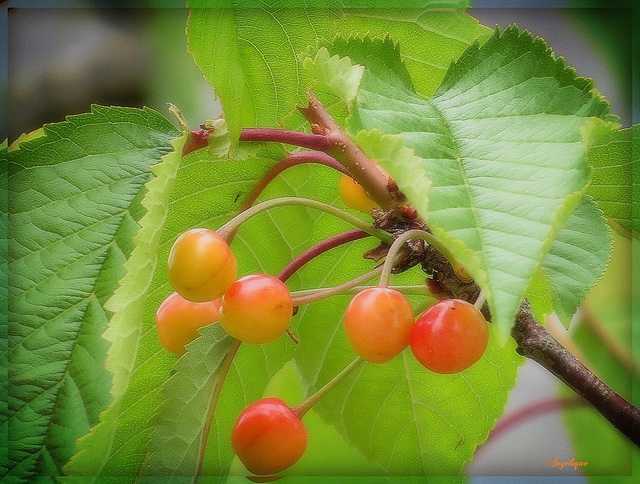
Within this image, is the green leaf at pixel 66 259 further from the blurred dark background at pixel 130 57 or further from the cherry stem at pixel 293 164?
the blurred dark background at pixel 130 57

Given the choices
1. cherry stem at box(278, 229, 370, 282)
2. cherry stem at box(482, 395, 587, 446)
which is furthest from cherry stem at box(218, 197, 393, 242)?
cherry stem at box(482, 395, 587, 446)

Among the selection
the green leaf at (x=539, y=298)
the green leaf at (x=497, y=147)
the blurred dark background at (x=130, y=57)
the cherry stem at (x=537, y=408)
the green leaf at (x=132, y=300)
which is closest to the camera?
the green leaf at (x=497, y=147)

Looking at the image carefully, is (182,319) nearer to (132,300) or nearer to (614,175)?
(132,300)

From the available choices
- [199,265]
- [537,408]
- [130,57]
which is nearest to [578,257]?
[199,265]

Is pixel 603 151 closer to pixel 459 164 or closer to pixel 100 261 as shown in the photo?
pixel 459 164

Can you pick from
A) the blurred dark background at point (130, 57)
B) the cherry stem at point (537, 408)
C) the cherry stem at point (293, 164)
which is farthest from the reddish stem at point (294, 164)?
the cherry stem at point (537, 408)

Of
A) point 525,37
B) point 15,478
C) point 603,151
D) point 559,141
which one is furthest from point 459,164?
point 15,478
